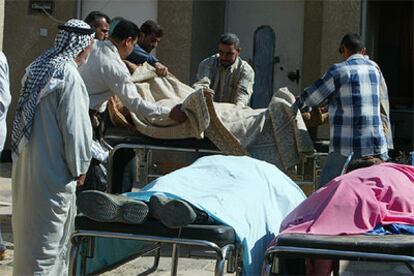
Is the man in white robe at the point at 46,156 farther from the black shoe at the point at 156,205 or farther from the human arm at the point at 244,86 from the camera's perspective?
the human arm at the point at 244,86

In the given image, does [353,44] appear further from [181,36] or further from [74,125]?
[181,36]

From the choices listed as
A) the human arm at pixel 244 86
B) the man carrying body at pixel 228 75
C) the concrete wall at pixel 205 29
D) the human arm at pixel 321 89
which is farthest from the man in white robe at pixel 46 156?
the concrete wall at pixel 205 29

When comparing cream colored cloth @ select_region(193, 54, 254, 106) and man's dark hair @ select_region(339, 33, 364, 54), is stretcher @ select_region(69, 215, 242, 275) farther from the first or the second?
cream colored cloth @ select_region(193, 54, 254, 106)

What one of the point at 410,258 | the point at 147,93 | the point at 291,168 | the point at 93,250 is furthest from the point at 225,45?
the point at 410,258

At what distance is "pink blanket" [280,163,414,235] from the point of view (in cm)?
412

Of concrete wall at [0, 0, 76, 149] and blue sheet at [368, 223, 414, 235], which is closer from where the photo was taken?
blue sheet at [368, 223, 414, 235]

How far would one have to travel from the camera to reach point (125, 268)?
6504mm

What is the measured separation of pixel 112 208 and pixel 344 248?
3.70ft

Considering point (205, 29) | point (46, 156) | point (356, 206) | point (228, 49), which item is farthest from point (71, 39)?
point (205, 29)

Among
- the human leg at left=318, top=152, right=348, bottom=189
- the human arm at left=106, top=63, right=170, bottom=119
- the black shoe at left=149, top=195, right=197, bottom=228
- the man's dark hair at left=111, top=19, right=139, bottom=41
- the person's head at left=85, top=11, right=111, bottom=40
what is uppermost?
the person's head at left=85, top=11, right=111, bottom=40

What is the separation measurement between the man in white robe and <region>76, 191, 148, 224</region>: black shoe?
763 millimetres

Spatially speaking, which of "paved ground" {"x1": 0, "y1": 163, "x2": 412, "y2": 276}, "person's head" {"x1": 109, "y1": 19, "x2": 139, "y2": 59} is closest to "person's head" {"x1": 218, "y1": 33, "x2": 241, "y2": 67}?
"person's head" {"x1": 109, "y1": 19, "x2": 139, "y2": 59}

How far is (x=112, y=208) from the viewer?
13.4 feet

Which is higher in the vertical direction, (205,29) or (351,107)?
(205,29)
